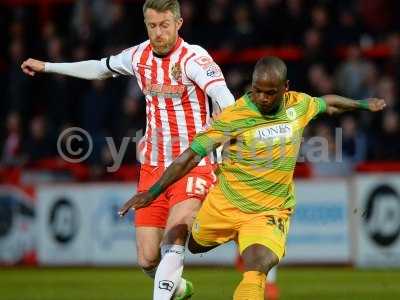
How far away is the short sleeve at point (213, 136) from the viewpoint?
297 inches

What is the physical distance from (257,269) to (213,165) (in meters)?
1.56

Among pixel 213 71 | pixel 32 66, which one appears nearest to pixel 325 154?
pixel 32 66

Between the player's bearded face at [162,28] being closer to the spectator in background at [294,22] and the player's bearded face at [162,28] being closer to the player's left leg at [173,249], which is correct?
the player's left leg at [173,249]

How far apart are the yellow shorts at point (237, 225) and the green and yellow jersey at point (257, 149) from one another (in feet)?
0.19

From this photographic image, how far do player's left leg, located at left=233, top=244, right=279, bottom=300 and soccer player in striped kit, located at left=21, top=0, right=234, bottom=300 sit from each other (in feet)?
A: 2.94

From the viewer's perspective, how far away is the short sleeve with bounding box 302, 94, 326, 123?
8070mm

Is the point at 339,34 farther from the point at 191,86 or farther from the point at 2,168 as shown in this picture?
the point at 191,86

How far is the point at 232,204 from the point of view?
7902mm

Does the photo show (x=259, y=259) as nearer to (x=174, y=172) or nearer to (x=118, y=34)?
(x=174, y=172)

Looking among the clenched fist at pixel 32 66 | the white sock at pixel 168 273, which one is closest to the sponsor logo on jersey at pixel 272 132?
the white sock at pixel 168 273

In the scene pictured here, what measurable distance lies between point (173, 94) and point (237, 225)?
124 centimetres

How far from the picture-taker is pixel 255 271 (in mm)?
7254

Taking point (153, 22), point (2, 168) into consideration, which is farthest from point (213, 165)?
point (2, 168)

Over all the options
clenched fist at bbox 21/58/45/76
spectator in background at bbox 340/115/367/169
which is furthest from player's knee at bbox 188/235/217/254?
spectator in background at bbox 340/115/367/169
